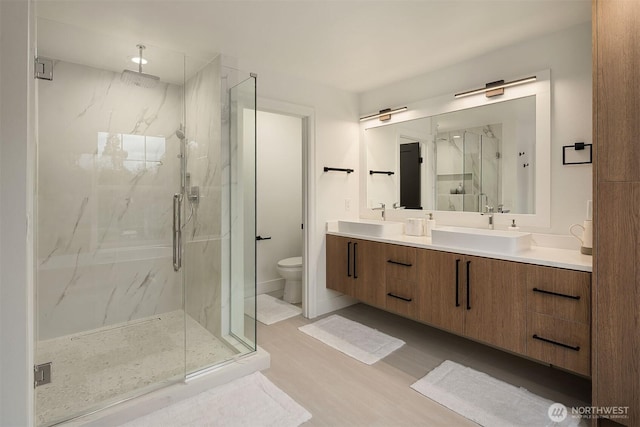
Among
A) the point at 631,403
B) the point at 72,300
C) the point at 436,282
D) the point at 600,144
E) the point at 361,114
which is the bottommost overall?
the point at 631,403

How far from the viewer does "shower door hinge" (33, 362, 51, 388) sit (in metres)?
1.69

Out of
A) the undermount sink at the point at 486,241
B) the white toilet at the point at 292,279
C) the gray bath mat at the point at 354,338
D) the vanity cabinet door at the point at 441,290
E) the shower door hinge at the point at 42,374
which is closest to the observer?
the shower door hinge at the point at 42,374

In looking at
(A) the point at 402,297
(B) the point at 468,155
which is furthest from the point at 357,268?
(B) the point at 468,155

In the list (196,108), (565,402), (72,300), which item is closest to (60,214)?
(72,300)

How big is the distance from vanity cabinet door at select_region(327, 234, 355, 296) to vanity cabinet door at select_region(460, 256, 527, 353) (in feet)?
3.77

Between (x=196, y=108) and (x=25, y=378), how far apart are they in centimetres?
213

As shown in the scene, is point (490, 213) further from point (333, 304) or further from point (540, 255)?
point (333, 304)

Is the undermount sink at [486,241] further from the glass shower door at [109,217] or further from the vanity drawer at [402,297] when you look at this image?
the glass shower door at [109,217]

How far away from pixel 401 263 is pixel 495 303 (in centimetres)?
76

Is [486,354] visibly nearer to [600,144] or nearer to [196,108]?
[600,144]

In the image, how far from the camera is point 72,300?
255 cm

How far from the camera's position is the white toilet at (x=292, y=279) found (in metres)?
3.71

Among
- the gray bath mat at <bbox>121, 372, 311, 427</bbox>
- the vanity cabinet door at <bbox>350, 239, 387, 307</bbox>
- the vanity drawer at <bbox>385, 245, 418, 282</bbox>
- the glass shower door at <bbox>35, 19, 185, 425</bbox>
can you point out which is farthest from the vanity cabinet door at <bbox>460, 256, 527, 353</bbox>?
the glass shower door at <bbox>35, 19, 185, 425</bbox>

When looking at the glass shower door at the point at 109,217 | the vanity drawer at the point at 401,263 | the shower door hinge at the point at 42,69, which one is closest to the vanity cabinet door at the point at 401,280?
the vanity drawer at the point at 401,263
